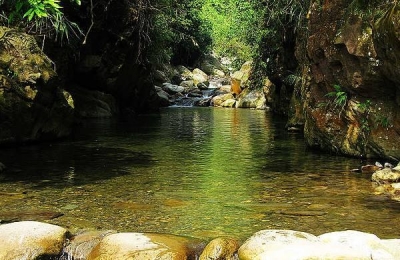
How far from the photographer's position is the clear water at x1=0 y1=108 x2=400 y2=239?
6133 mm

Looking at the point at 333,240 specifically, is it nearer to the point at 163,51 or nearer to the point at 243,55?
the point at 163,51

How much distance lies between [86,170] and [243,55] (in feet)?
96.5

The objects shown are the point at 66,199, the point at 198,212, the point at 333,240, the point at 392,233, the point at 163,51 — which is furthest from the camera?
the point at 163,51

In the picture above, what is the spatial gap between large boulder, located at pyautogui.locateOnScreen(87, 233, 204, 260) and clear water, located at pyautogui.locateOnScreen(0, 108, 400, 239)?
0.63 metres

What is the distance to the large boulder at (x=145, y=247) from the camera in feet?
15.7

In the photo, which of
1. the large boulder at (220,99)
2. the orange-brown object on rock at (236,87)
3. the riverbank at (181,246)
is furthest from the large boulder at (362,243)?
the orange-brown object on rock at (236,87)

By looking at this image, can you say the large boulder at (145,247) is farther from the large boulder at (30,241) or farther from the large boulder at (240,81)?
the large boulder at (240,81)

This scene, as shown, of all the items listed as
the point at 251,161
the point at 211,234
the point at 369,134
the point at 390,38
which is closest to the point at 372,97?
the point at 369,134

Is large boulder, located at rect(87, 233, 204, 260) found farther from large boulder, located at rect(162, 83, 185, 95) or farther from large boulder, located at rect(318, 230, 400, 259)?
large boulder, located at rect(162, 83, 185, 95)

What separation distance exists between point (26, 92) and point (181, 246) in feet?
27.8

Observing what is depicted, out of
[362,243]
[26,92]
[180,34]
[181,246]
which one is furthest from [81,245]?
[180,34]

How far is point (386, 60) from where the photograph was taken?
8.98 meters

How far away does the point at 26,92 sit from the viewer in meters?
12.1

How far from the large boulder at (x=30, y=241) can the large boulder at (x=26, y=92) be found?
23.0 feet
